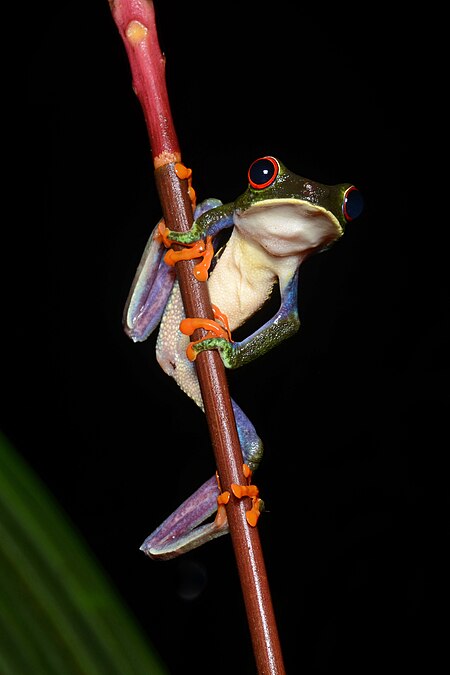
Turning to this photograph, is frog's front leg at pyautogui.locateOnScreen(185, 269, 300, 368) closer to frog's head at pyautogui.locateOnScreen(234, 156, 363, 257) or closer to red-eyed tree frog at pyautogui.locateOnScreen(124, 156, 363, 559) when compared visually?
red-eyed tree frog at pyautogui.locateOnScreen(124, 156, 363, 559)

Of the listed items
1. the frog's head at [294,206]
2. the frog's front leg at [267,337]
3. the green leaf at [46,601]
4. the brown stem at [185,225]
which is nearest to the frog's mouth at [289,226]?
the frog's head at [294,206]

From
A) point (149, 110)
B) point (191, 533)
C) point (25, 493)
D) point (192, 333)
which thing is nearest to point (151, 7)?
point (149, 110)

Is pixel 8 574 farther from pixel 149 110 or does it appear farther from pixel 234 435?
pixel 149 110

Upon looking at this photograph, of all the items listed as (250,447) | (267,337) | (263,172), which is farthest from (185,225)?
(250,447)

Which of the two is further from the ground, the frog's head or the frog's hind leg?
the frog's head

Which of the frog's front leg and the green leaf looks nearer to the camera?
the green leaf

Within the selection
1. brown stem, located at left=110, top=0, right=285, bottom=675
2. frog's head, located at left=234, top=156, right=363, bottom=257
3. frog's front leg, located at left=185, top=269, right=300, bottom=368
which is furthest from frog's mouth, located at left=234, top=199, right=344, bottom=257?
brown stem, located at left=110, top=0, right=285, bottom=675

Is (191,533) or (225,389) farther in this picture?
(191,533)
